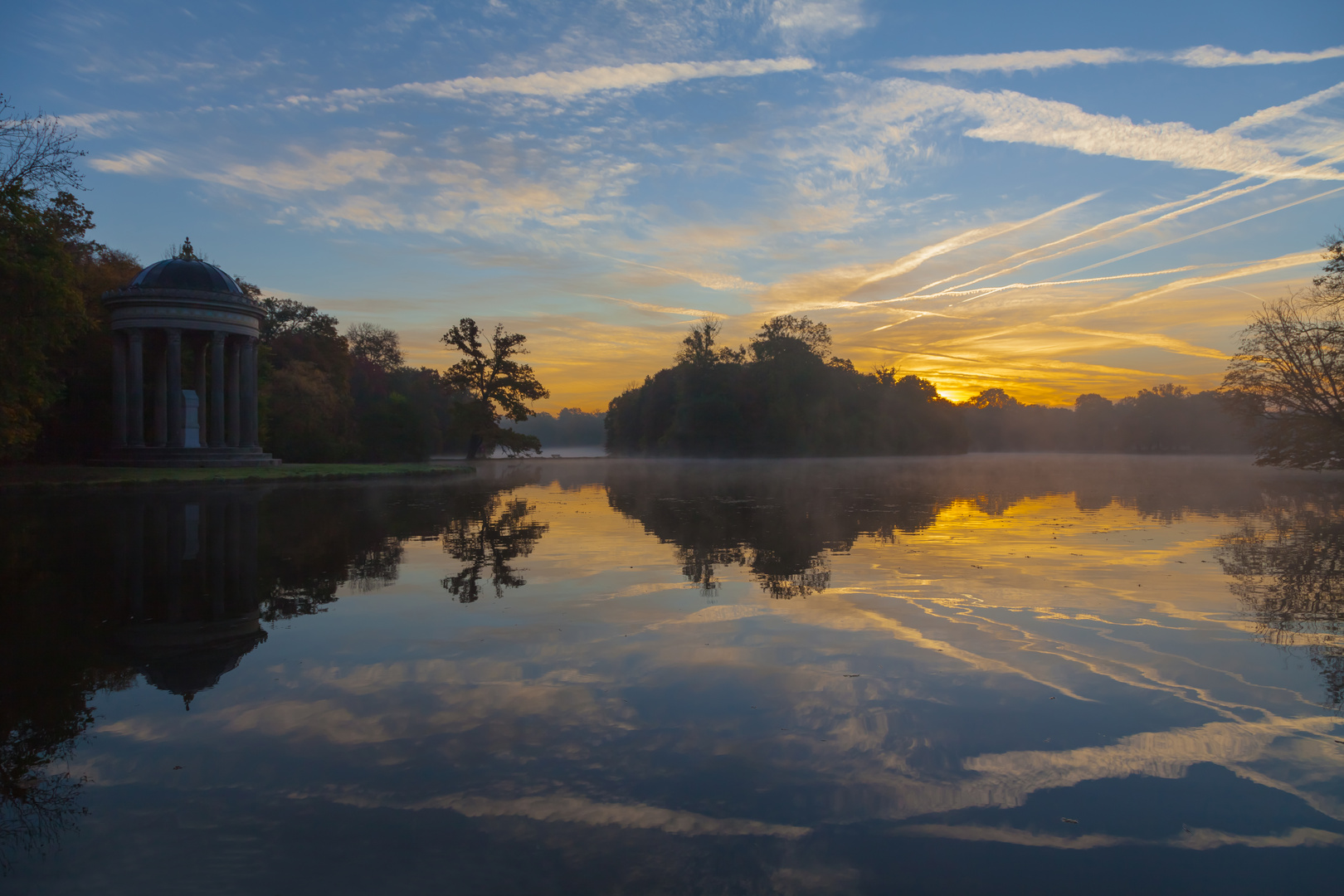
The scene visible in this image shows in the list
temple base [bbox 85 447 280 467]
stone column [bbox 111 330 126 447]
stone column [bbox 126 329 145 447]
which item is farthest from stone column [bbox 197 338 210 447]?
temple base [bbox 85 447 280 467]

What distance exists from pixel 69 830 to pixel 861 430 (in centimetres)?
10050

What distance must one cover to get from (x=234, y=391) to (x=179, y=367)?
412cm

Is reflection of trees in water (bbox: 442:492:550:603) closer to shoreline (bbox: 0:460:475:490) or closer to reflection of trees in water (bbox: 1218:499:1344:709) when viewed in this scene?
reflection of trees in water (bbox: 1218:499:1344:709)

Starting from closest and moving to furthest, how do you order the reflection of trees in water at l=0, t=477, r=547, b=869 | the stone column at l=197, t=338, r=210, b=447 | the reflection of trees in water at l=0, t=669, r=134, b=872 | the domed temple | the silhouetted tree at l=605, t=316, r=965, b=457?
1. the reflection of trees in water at l=0, t=669, r=134, b=872
2. the reflection of trees in water at l=0, t=477, r=547, b=869
3. the domed temple
4. the stone column at l=197, t=338, r=210, b=447
5. the silhouetted tree at l=605, t=316, r=965, b=457

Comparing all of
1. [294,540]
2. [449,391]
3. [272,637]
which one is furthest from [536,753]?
[449,391]

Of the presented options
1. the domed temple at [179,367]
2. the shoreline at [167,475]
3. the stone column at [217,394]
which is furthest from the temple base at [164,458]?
the stone column at [217,394]

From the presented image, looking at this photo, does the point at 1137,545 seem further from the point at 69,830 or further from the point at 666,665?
the point at 69,830

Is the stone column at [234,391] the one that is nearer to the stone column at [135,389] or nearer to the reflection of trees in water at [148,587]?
the stone column at [135,389]

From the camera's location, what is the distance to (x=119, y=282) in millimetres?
42906

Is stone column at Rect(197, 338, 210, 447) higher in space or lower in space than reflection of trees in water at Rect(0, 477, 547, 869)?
higher

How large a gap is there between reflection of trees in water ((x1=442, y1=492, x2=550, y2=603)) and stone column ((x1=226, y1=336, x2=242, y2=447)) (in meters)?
25.8

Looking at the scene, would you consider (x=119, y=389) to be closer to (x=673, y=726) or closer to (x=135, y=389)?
(x=135, y=389)

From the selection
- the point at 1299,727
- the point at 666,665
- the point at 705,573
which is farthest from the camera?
the point at 705,573

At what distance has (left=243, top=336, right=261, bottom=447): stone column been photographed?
4291 centimetres
